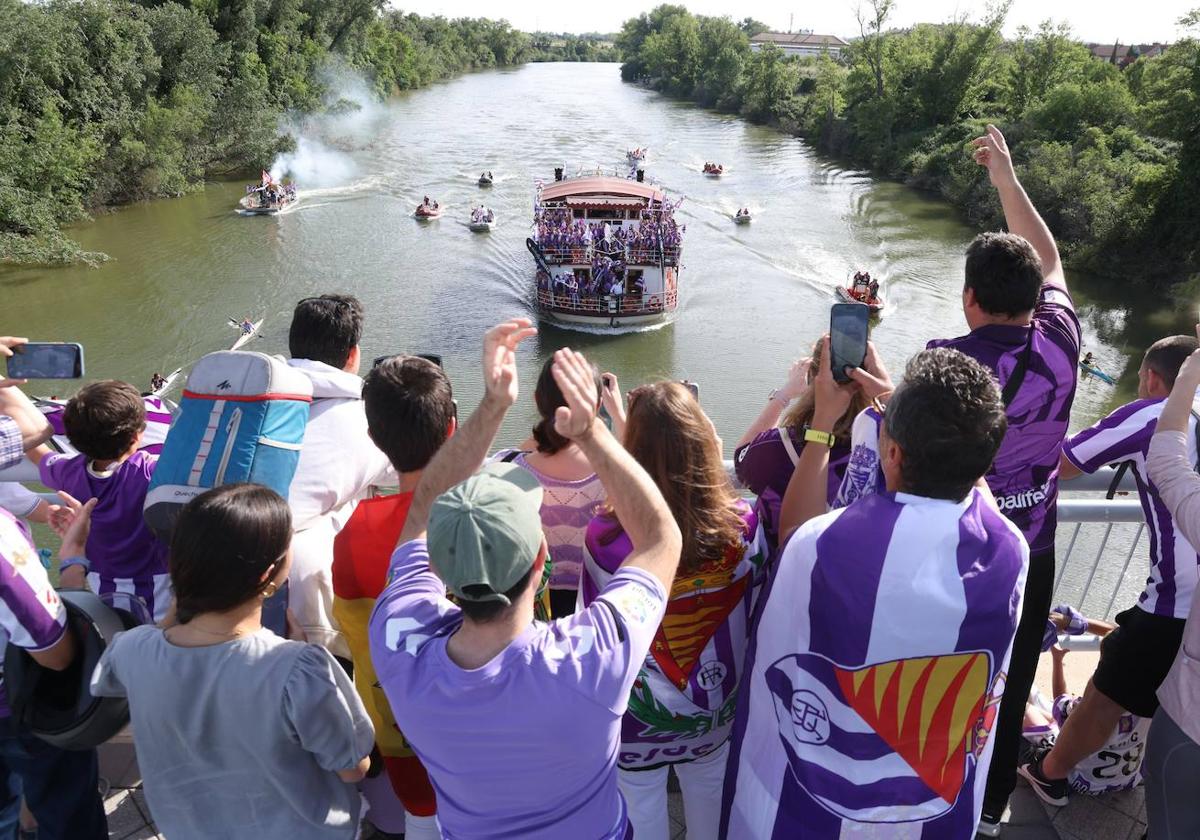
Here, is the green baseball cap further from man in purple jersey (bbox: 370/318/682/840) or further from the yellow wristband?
the yellow wristband

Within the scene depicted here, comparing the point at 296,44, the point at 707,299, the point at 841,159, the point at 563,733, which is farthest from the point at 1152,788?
the point at 296,44

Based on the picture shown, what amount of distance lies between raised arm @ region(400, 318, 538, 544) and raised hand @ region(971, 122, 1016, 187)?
195 centimetres

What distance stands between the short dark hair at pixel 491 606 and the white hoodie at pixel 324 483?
102cm

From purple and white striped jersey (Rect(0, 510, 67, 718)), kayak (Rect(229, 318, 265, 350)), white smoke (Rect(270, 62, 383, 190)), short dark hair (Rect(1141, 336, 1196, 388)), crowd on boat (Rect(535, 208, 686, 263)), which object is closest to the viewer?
purple and white striped jersey (Rect(0, 510, 67, 718))

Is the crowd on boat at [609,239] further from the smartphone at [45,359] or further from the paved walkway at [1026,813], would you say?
the paved walkway at [1026,813]

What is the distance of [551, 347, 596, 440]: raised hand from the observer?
1739 millimetres

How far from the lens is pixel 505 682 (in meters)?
1.52

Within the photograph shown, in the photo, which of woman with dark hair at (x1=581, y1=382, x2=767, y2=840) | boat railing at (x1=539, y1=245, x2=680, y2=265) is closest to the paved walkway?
woman with dark hair at (x1=581, y1=382, x2=767, y2=840)

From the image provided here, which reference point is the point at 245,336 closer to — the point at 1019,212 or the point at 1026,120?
A: the point at 1019,212

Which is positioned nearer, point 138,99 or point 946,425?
point 946,425

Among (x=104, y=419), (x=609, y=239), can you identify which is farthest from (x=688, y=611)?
(x=609, y=239)

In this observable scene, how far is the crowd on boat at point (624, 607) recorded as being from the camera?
5.24 ft

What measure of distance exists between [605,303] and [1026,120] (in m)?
25.7

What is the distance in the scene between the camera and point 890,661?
1803 mm
